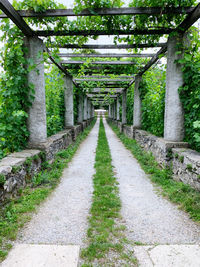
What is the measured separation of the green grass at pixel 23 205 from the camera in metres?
2.32

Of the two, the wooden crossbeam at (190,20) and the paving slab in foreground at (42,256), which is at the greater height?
the wooden crossbeam at (190,20)

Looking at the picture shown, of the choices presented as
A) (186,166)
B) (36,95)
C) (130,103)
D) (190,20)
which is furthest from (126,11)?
(130,103)

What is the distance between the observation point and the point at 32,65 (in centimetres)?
408

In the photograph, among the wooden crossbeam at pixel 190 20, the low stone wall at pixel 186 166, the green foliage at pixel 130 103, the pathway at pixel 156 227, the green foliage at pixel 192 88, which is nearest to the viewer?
the pathway at pixel 156 227

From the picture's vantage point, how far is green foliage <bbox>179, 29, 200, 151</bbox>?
13.3 feet

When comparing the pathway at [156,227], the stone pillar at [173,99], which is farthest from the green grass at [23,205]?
the stone pillar at [173,99]

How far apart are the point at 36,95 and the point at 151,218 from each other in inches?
140

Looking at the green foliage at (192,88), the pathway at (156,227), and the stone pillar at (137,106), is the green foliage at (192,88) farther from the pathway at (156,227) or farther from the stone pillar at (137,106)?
the stone pillar at (137,106)

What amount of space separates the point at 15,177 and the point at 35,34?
10.6 ft

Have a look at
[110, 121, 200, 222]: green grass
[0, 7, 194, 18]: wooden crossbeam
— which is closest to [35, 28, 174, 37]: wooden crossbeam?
[0, 7, 194, 18]: wooden crossbeam

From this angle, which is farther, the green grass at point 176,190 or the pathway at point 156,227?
the green grass at point 176,190

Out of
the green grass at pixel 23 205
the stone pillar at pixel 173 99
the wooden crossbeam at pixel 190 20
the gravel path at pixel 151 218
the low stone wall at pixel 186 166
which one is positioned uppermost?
the wooden crossbeam at pixel 190 20

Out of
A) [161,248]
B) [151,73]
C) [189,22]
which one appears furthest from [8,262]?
[151,73]

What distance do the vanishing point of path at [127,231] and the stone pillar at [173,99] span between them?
151 centimetres
